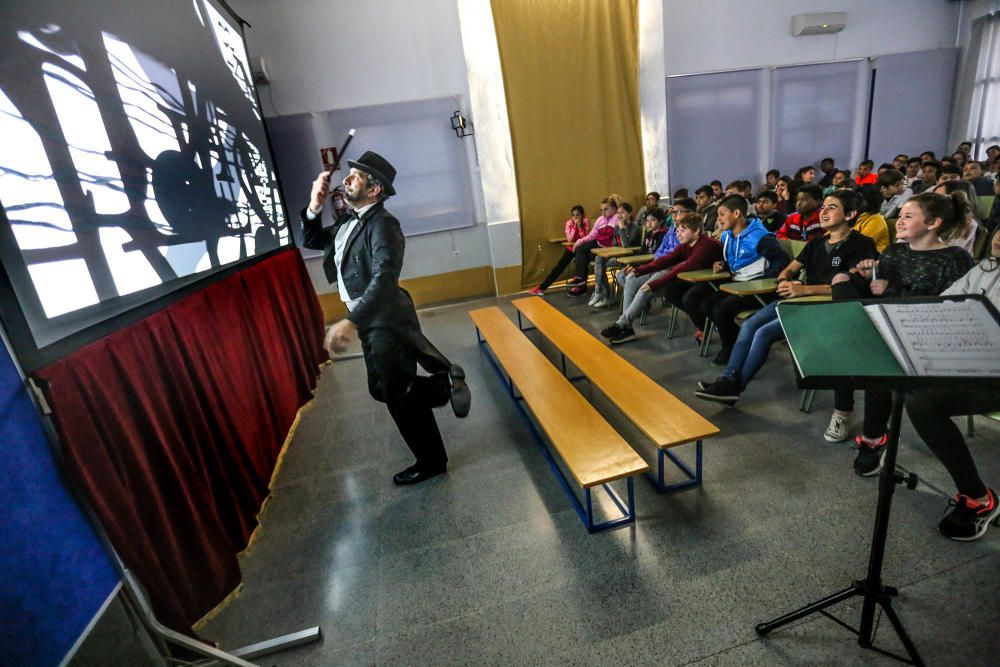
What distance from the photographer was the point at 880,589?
51.2 inches

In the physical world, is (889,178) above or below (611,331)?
above

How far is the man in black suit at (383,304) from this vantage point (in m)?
2.15

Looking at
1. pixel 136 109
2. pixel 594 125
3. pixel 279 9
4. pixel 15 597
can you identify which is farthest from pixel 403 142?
pixel 15 597

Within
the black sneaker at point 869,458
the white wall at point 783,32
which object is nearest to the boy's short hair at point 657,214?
the white wall at point 783,32

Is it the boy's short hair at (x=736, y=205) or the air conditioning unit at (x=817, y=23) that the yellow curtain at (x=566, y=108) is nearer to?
the air conditioning unit at (x=817, y=23)

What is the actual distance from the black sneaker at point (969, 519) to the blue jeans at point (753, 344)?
1.13 m

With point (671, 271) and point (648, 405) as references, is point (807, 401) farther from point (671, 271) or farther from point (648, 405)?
point (671, 271)

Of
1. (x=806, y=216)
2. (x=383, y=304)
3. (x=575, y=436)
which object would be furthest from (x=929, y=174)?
(x=383, y=304)

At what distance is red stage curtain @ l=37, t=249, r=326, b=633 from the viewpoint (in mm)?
1314

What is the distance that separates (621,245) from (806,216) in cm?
199

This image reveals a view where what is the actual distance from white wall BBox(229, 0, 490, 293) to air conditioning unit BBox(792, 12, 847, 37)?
4.88 metres

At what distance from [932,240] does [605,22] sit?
5059 millimetres

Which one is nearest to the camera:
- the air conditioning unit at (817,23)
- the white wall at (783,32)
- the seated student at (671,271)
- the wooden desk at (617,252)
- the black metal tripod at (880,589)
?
the black metal tripod at (880,589)

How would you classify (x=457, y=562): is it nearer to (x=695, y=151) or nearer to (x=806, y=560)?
(x=806, y=560)
